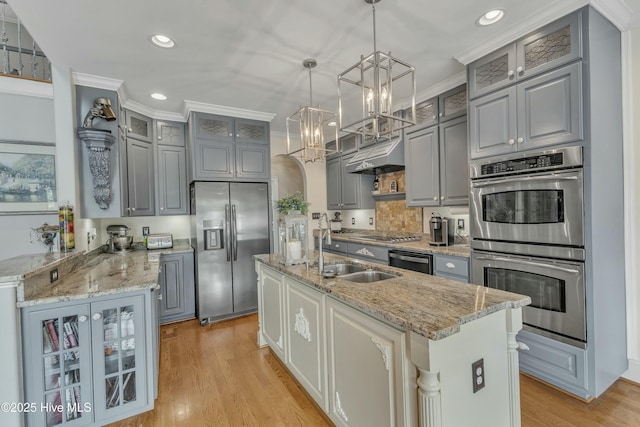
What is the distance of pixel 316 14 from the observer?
6.52ft

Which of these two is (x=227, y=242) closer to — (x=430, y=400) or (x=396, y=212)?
(x=396, y=212)

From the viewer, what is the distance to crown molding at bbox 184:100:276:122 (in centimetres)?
357

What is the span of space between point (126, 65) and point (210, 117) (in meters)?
1.16

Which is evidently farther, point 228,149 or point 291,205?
point 228,149

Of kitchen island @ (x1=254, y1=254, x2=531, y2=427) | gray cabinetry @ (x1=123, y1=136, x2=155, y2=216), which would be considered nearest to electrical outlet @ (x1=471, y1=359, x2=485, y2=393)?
kitchen island @ (x1=254, y1=254, x2=531, y2=427)

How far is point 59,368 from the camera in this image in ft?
5.84

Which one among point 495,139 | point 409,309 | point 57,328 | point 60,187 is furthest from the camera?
point 60,187

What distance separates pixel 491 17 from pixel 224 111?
300 cm

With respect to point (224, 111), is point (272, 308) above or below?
below

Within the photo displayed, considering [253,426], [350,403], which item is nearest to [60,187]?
[253,426]

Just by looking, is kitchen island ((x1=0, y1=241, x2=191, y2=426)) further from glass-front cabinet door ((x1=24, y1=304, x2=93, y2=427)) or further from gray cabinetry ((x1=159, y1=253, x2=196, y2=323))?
gray cabinetry ((x1=159, y1=253, x2=196, y2=323))

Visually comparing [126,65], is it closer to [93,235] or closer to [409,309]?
[93,235]

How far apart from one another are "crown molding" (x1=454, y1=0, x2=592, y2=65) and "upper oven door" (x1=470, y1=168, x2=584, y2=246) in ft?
3.51

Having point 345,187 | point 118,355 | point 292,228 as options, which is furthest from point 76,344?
point 345,187
